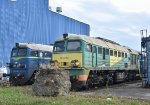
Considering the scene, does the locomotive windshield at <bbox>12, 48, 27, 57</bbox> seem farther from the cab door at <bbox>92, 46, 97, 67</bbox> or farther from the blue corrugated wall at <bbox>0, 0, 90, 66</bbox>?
the blue corrugated wall at <bbox>0, 0, 90, 66</bbox>

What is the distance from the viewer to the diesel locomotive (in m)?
21.8

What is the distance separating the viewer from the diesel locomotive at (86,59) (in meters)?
21.8

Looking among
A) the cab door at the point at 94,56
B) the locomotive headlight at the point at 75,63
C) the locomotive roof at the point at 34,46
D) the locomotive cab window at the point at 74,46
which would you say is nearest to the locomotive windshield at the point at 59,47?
the locomotive cab window at the point at 74,46

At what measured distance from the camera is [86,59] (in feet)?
73.4

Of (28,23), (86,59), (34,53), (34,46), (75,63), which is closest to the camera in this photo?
(75,63)

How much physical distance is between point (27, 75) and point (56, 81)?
351 inches

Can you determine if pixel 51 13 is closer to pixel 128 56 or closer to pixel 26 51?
pixel 128 56

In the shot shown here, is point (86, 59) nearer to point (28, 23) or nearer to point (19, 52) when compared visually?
point (19, 52)

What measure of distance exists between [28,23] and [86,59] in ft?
60.9

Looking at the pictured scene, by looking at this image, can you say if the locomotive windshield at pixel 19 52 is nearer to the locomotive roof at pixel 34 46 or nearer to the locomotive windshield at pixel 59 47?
the locomotive roof at pixel 34 46

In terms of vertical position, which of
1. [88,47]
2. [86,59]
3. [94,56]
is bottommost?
[86,59]

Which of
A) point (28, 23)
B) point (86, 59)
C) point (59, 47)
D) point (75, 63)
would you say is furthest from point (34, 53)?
point (28, 23)

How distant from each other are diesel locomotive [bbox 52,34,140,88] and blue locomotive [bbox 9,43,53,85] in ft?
13.0

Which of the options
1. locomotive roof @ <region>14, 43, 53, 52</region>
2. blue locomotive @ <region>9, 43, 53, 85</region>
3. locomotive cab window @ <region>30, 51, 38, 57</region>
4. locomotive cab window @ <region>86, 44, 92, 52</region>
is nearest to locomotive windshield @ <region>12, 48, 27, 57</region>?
blue locomotive @ <region>9, 43, 53, 85</region>
